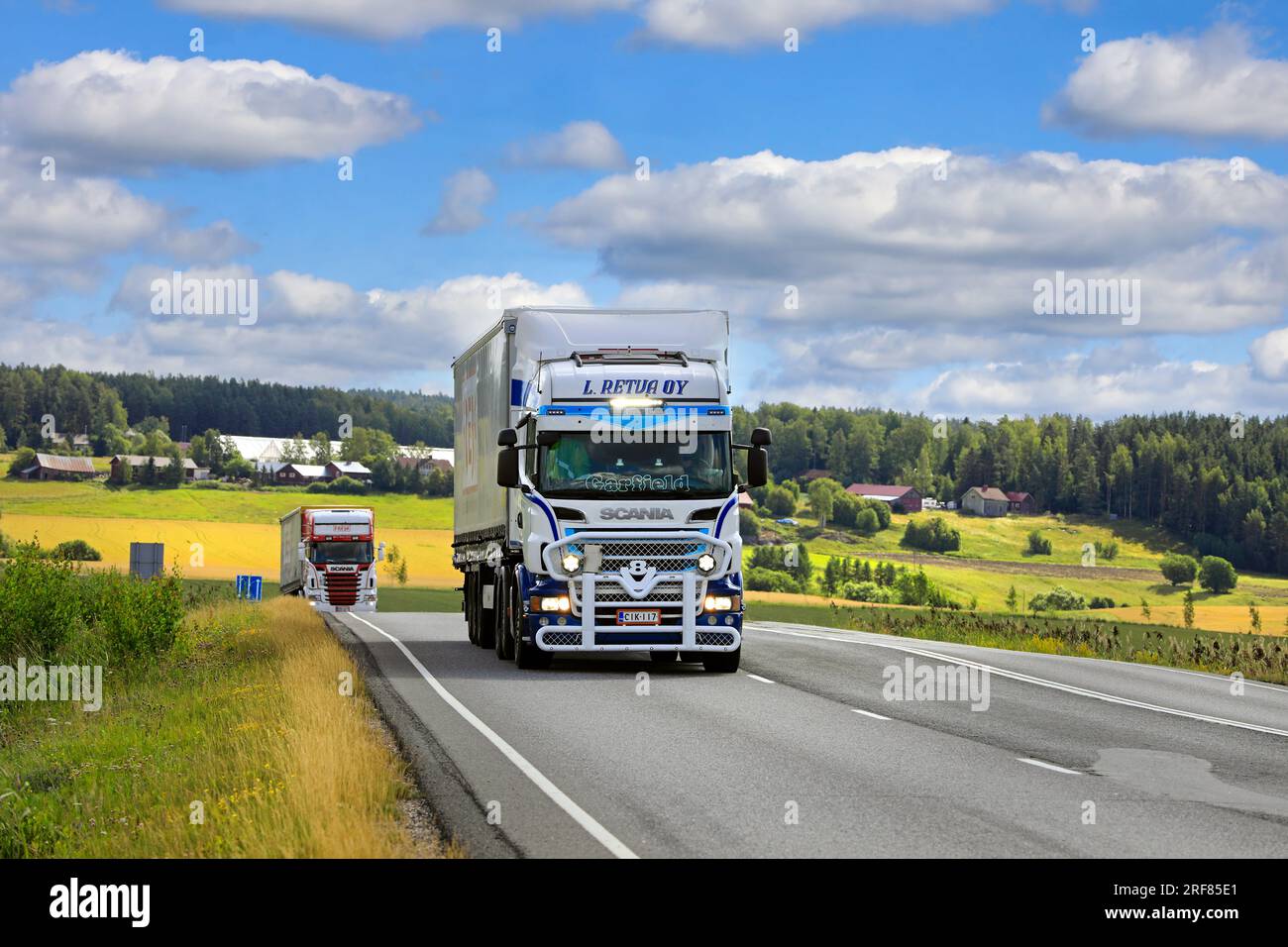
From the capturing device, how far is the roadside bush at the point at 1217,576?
14850 cm

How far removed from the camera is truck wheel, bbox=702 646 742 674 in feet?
68.0

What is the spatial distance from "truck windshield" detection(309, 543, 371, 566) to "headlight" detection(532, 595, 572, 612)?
32.6 m

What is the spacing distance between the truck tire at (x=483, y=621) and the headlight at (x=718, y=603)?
5260 mm

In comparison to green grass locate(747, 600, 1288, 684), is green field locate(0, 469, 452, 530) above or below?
above

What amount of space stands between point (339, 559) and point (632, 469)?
33102 millimetres

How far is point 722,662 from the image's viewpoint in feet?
68.4

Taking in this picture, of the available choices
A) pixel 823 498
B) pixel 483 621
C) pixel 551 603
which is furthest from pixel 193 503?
pixel 551 603

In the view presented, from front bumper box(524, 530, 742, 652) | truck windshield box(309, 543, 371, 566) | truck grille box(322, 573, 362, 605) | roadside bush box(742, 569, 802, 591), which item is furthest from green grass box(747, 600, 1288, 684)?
roadside bush box(742, 569, 802, 591)

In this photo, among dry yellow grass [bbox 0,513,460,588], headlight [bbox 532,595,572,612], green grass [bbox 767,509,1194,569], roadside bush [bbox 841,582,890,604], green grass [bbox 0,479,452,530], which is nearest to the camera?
headlight [bbox 532,595,572,612]

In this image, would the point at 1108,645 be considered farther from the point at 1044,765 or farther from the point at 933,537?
the point at 933,537

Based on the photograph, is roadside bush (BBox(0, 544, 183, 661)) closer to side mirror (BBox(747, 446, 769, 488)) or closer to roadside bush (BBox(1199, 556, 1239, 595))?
side mirror (BBox(747, 446, 769, 488))

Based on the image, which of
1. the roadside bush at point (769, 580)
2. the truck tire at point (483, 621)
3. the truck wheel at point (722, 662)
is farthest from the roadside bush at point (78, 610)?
the roadside bush at point (769, 580)
